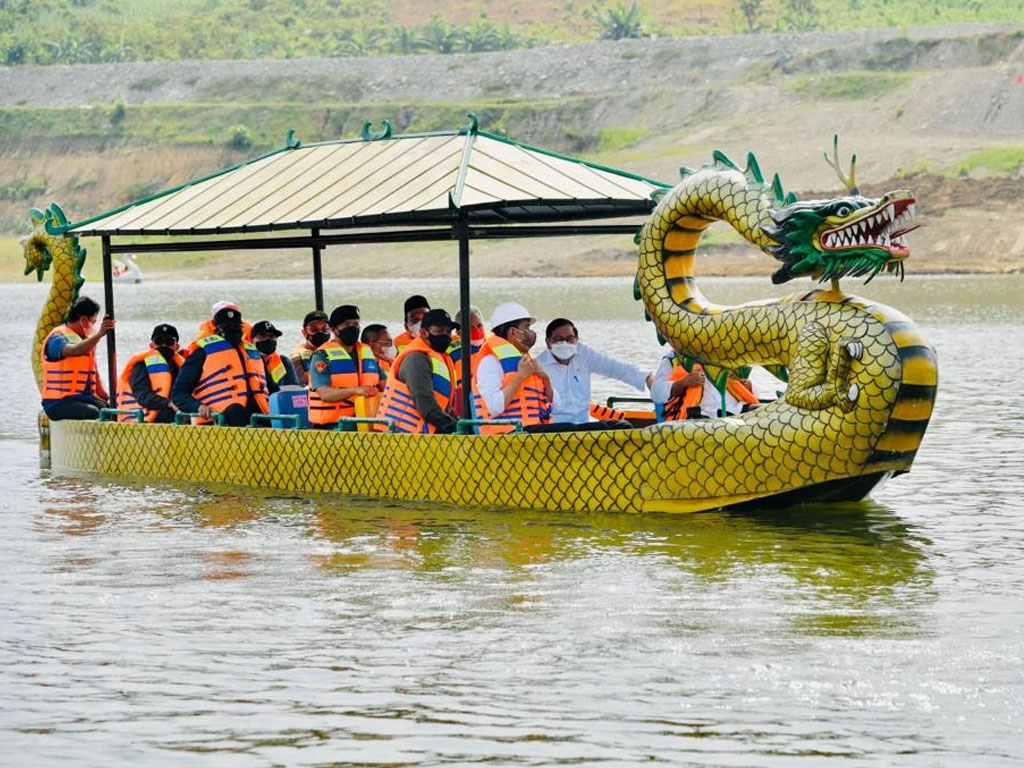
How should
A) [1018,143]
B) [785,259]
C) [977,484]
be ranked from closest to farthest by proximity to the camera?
[785,259] < [977,484] < [1018,143]

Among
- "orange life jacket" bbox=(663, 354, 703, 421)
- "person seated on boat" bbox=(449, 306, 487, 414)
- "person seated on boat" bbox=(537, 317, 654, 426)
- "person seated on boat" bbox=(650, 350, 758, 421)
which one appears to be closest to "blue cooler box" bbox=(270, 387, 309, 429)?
"person seated on boat" bbox=(449, 306, 487, 414)

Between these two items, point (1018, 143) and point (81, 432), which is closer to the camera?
point (81, 432)

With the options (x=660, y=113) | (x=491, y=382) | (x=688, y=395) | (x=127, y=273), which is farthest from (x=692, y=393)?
(x=660, y=113)

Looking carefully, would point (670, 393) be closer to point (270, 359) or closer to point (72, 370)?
point (270, 359)

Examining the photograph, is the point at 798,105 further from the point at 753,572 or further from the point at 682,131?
the point at 753,572

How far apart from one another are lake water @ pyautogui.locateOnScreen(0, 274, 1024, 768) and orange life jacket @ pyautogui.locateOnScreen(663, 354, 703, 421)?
3.89ft

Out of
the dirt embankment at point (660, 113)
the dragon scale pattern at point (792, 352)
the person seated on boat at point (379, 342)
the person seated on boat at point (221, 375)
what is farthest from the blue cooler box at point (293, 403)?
the dirt embankment at point (660, 113)

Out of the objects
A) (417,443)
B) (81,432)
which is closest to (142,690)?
(417,443)

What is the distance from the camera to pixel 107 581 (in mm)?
12805

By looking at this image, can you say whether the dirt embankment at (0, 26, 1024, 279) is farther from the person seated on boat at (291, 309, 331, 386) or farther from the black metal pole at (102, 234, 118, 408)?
the black metal pole at (102, 234, 118, 408)

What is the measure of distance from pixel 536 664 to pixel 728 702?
1.19 meters

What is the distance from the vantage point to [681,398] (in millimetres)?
15195

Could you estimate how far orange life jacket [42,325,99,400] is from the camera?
18.3 meters

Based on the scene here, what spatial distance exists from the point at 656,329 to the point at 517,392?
1138mm
